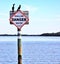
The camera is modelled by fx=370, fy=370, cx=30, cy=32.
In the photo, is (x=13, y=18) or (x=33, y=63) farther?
(x=33, y=63)

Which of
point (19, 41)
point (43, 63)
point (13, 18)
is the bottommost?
point (43, 63)

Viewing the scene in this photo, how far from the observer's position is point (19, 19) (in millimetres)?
15836

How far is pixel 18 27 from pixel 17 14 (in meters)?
0.61

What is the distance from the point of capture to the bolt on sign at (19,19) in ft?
51.7

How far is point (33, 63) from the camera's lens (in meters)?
44.8

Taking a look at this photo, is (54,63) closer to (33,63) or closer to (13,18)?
(33,63)

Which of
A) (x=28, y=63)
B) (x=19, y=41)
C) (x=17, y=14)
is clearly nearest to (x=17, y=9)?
(x=17, y=14)

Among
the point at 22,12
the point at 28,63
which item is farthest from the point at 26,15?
the point at 28,63

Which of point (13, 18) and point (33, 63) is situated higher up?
point (13, 18)

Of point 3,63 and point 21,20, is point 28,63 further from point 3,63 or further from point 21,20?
point 21,20

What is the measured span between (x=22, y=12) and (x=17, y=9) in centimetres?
34

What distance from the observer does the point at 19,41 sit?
15812mm

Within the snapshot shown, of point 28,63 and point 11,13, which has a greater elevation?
point 11,13

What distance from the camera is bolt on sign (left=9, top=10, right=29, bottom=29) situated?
621 inches
